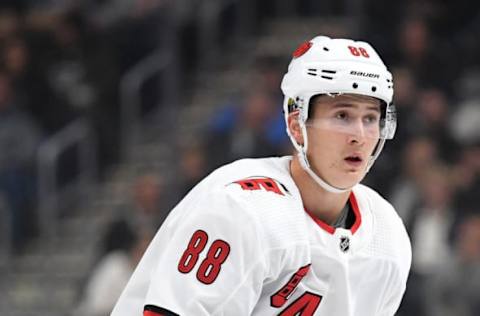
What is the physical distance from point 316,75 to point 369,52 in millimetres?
167

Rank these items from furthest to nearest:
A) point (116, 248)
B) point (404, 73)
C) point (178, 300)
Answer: point (404, 73) < point (116, 248) < point (178, 300)

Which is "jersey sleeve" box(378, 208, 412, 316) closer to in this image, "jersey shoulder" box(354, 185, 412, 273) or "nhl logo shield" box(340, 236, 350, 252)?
"jersey shoulder" box(354, 185, 412, 273)

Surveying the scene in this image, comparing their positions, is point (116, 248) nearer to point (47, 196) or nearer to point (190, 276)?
point (47, 196)

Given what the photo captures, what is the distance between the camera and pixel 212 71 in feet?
32.1

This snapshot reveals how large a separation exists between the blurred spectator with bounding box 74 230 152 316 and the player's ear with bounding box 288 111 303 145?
3.26 metres

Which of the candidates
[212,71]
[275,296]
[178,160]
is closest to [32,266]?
[178,160]

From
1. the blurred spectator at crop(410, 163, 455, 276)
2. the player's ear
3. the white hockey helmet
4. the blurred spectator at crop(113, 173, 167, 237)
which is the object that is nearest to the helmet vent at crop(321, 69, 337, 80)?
the white hockey helmet

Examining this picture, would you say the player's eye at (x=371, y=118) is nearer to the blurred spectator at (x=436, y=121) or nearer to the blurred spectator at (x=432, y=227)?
the blurred spectator at (x=432, y=227)

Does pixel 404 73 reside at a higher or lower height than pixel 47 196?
higher

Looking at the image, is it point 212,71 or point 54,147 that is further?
point 212,71

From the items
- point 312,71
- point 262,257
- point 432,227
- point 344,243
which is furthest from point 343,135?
point 432,227

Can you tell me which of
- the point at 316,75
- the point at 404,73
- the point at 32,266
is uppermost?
the point at 404,73

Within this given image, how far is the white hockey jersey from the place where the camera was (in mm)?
3271

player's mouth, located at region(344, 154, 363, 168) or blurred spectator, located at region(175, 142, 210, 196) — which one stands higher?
blurred spectator, located at region(175, 142, 210, 196)
